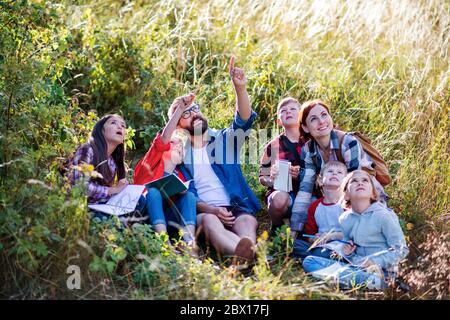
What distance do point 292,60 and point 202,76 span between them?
92cm

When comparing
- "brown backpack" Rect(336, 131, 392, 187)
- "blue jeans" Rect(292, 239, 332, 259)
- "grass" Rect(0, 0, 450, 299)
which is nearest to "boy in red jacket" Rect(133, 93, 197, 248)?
"grass" Rect(0, 0, 450, 299)

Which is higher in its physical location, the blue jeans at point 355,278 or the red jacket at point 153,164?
the red jacket at point 153,164

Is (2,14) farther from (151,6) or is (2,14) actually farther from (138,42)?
(151,6)

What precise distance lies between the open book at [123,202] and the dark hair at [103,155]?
184 millimetres

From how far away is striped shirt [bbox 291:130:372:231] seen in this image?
4.90m

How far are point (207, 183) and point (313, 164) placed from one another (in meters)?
0.77

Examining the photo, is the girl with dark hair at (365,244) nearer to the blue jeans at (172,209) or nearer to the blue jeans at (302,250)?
the blue jeans at (302,250)

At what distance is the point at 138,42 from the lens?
6.88m

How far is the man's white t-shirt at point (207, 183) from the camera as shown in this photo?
5.14 metres

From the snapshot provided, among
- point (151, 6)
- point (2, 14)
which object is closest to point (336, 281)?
point (2, 14)

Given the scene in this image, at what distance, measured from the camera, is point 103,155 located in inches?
188

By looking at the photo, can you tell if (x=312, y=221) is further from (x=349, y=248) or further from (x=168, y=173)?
(x=168, y=173)

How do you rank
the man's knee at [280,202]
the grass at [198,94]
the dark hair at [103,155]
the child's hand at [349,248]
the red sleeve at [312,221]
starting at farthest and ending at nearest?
1. the man's knee at [280,202]
2. the red sleeve at [312,221]
3. the dark hair at [103,155]
4. the child's hand at [349,248]
5. the grass at [198,94]

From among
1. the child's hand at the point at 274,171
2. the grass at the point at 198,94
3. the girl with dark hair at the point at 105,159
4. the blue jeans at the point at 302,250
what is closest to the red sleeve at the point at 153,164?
the girl with dark hair at the point at 105,159
